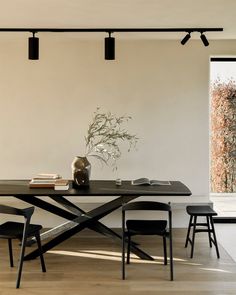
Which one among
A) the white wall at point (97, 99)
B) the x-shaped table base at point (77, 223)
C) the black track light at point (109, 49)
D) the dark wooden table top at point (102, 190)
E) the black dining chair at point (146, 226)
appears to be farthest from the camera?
the white wall at point (97, 99)

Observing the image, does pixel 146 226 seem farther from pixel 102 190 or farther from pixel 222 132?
pixel 222 132

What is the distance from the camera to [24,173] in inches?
227

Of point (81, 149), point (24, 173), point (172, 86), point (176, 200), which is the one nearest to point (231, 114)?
point (172, 86)

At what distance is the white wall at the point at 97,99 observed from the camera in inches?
225

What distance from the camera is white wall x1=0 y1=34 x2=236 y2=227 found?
5711 millimetres

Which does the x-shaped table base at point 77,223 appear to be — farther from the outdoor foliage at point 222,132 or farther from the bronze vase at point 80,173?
the outdoor foliage at point 222,132

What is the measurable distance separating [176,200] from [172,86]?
4.71 ft

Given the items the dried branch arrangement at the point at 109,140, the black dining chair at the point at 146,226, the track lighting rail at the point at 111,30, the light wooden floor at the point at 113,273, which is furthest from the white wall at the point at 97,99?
the black dining chair at the point at 146,226

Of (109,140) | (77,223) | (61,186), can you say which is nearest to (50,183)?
(61,186)

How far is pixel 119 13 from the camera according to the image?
430cm

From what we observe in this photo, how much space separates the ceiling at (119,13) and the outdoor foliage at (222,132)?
3.72ft

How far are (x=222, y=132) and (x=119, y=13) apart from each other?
2.48 m

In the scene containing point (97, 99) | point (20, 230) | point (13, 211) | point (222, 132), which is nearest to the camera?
point (13, 211)

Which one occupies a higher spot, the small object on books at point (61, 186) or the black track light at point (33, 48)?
the black track light at point (33, 48)
